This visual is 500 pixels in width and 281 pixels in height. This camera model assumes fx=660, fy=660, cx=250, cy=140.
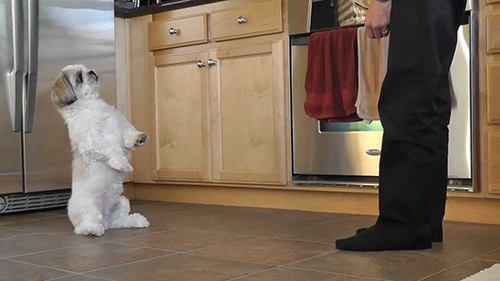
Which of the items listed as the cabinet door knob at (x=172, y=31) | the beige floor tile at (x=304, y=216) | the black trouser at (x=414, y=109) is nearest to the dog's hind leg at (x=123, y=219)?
the beige floor tile at (x=304, y=216)

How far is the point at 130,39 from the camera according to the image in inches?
154

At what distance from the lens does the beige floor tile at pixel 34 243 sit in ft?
7.39

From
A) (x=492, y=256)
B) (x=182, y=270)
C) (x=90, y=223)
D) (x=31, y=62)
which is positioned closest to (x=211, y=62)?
(x=31, y=62)

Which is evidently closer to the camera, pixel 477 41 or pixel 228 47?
pixel 477 41

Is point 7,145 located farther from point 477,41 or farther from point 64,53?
point 477,41

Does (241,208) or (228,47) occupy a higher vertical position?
(228,47)

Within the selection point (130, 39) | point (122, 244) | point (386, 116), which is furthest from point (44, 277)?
point (130, 39)

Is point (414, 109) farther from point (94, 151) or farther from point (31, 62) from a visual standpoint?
point (31, 62)

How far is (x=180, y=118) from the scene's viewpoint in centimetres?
366

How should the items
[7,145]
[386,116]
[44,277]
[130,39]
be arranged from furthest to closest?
[130,39]
[7,145]
[386,116]
[44,277]

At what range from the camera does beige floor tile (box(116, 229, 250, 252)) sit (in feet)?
7.38

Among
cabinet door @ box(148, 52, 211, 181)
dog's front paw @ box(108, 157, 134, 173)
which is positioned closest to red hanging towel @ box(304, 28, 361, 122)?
cabinet door @ box(148, 52, 211, 181)

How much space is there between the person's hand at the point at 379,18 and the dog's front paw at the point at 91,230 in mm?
1270

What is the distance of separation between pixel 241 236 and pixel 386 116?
0.75 m
